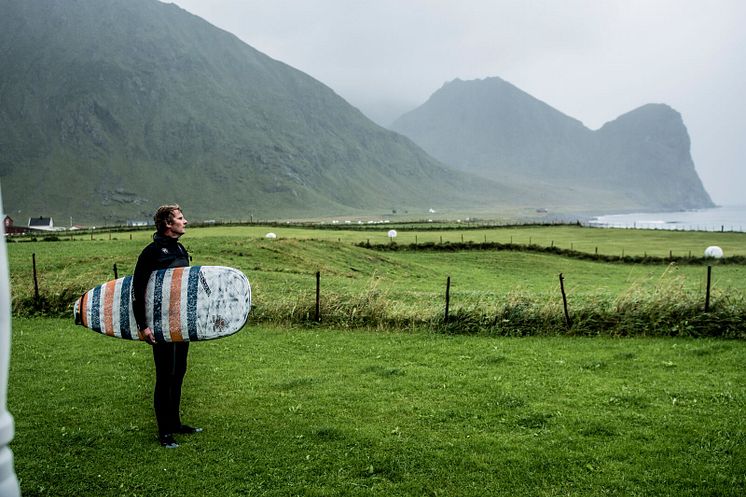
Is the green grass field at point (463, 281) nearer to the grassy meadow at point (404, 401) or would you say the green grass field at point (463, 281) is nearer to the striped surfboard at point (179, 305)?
the grassy meadow at point (404, 401)

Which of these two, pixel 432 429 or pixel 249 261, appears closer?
pixel 432 429

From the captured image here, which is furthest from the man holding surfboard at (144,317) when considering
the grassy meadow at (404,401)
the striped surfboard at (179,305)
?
the grassy meadow at (404,401)

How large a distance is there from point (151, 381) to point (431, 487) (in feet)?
27.4

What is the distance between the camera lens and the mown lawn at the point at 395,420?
876 cm

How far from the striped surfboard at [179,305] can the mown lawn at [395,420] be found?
6.75 ft

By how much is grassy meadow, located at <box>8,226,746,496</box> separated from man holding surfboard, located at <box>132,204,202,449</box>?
618 millimetres

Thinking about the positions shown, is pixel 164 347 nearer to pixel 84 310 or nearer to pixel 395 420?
pixel 84 310

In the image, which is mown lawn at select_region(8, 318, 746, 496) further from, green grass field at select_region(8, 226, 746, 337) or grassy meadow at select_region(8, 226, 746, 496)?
green grass field at select_region(8, 226, 746, 337)

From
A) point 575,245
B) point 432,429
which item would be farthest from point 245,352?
point 575,245

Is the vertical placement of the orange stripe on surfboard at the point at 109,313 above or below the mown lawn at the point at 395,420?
above

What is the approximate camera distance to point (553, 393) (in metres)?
12.8

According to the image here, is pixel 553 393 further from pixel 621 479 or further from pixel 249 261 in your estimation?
pixel 249 261

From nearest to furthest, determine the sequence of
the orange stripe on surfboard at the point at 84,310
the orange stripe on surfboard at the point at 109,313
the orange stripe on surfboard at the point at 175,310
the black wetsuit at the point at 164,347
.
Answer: the black wetsuit at the point at 164,347, the orange stripe on surfboard at the point at 175,310, the orange stripe on surfboard at the point at 109,313, the orange stripe on surfboard at the point at 84,310

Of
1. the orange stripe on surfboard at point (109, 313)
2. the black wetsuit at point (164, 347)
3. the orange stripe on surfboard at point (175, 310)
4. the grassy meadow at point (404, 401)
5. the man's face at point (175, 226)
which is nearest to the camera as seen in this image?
the grassy meadow at point (404, 401)
